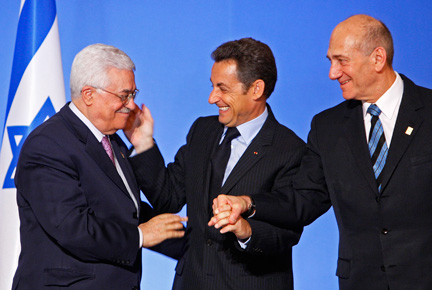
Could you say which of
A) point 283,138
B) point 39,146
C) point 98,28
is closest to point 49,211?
point 39,146

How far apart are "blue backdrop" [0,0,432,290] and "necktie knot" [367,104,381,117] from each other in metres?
2.13

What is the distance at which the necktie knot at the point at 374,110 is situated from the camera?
244 cm

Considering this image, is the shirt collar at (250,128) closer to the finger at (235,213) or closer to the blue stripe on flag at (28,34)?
the finger at (235,213)

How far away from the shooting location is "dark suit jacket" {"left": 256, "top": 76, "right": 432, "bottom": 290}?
225cm

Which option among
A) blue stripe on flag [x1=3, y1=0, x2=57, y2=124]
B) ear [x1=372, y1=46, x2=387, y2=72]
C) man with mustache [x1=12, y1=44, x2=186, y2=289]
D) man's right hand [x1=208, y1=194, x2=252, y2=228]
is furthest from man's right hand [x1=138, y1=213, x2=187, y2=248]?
blue stripe on flag [x1=3, y1=0, x2=57, y2=124]

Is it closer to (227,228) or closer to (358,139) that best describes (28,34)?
(227,228)

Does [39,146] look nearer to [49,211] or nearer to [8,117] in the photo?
[49,211]

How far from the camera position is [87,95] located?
2426 millimetres

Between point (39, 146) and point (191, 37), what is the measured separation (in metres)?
2.39

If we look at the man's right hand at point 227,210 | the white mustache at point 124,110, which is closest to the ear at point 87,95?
the white mustache at point 124,110

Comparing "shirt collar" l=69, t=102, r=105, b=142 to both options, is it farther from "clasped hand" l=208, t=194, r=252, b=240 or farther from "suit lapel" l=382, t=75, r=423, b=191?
"suit lapel" l=382, t=75, r=423, b=191

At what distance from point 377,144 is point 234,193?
1.96 feet

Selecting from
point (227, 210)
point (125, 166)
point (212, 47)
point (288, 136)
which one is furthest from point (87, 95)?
point (212, 47)

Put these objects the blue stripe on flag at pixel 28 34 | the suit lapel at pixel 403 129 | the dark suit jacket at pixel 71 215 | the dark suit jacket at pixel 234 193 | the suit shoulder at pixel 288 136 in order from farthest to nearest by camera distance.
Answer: the blue stripe on flag at pixel 28 34 → the suit shoulder at pixel 288 136 → the dark suit jacket at pixel 234 193 → the suit lapel at pixel 403 129 → the dark suit jacket at pixel 71 215
